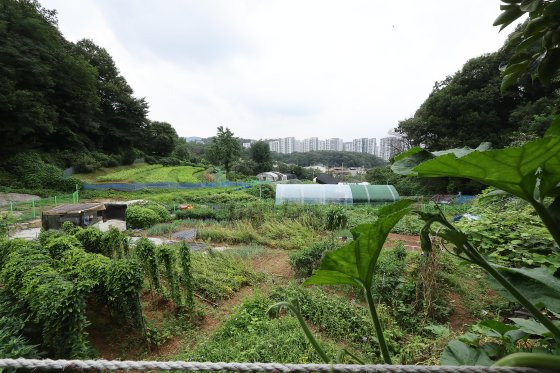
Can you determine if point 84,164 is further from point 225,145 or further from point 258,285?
point 258,285

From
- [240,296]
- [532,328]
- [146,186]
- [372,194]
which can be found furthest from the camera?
[146,186]

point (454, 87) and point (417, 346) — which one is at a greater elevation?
point (454, 87)

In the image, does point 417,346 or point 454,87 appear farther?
point 454,87

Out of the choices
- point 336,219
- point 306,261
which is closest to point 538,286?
point 306,261

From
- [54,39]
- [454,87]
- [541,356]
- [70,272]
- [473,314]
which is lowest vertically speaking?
[473,314]

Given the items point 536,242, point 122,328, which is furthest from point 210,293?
point 536,242

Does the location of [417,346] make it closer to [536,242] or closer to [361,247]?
[536,242]

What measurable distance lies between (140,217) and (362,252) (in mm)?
12214

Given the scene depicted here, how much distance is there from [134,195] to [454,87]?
85.6 feet

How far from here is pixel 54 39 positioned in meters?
22.4

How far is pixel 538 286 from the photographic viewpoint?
1.87 feet

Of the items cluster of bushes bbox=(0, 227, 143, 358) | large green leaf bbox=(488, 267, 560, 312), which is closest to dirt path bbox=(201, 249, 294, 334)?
cluster of bushes bbox=(0, 227, 143, 358)

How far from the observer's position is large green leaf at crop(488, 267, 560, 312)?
550 mm

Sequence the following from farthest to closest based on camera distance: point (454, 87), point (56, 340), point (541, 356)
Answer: point (454, 87), point (56, 340), point (541, 356)
